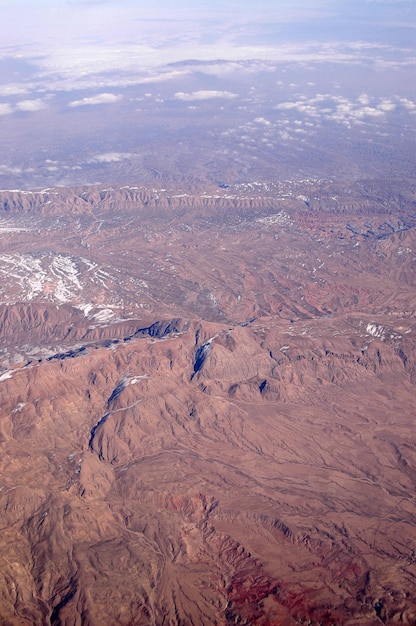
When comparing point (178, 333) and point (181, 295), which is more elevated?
point (178, 333)

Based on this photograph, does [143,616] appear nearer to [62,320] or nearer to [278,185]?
[62,320]

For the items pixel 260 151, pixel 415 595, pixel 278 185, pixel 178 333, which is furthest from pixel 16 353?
pixel 260 151

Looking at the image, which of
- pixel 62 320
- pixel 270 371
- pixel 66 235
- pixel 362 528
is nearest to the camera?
Answer: pixel 362 528

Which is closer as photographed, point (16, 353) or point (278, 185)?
point (16, 353)

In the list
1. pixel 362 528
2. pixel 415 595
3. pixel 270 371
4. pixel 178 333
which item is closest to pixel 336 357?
pixel 270 371

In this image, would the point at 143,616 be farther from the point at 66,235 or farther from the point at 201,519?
the point at 66,235

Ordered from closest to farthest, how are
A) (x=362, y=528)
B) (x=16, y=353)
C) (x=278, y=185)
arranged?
(x=362, y=528) → (x=16, y=353) → (x=278, y=185)
